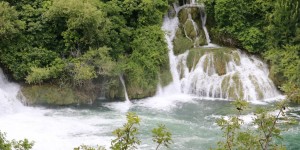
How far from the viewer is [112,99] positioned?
2030 centimetres

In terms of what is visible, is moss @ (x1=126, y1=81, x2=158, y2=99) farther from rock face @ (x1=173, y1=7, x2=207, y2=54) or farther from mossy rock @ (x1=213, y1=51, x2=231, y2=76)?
mossy rock @ (x1=213, y1=51, x2=231, y2=76)

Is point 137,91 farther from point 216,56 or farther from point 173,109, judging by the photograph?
point 216,56

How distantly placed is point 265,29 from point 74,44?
33.7ft

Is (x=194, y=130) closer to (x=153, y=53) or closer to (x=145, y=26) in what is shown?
(x=153, y=53)

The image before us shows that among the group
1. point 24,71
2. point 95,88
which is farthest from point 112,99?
point 24,71

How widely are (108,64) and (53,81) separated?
2688 millimetres

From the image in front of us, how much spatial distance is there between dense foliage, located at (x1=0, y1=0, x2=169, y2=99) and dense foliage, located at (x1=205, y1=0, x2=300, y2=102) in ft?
14.2

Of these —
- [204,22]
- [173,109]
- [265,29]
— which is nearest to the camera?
[173,109]

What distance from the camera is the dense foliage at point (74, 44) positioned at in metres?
18.7

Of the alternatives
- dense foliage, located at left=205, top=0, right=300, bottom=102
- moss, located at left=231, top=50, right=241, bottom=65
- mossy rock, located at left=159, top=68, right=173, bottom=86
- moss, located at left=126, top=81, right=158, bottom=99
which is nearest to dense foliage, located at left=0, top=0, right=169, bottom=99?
moss, located at left=126, top=81, right=158, bottom=99

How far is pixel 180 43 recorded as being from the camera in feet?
75.1

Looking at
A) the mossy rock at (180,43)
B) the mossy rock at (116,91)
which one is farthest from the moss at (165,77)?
the mossy rock at (116,91)

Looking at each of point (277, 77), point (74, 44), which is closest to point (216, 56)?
point (277, 77)

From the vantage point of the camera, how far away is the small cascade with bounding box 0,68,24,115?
684 inches
